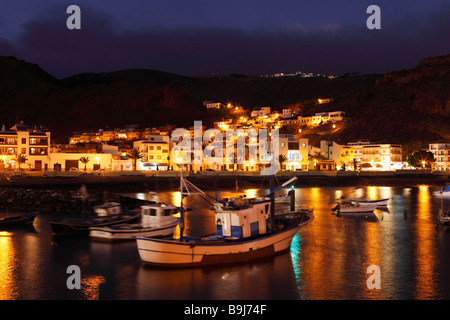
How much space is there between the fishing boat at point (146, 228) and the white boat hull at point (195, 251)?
8125 millimetres

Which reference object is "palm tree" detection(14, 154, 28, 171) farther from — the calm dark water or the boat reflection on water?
the boat reflection on water

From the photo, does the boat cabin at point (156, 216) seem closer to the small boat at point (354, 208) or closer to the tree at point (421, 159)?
the small boat at point (354, 208)

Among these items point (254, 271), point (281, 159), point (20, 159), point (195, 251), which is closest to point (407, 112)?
point (281, 159)

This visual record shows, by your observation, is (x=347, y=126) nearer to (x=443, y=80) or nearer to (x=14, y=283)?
(x=443, y=80)

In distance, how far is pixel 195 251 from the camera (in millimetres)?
24984

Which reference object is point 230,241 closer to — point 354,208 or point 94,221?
point 94,221

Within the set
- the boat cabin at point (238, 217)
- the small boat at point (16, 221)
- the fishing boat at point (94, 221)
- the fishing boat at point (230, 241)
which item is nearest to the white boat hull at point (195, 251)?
the fishing boat at point (230, 241)

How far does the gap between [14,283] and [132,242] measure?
11191 mm

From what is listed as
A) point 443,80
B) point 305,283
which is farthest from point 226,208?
point 443,80

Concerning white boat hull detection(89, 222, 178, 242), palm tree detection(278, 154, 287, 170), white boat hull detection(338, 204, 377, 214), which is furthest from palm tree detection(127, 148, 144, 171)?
white boat hull detection(89, 222, 178, 242)

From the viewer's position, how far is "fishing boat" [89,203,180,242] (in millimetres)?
33594

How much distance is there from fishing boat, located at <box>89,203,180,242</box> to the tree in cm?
10388

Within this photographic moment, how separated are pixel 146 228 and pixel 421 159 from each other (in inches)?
4213
